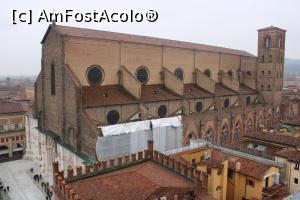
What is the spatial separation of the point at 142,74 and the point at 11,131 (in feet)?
66.9

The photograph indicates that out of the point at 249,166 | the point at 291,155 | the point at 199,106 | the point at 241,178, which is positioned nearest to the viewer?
the point at 241,178

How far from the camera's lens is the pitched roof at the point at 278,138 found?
2294 cm

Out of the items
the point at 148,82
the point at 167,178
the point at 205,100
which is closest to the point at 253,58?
the point at 205,100

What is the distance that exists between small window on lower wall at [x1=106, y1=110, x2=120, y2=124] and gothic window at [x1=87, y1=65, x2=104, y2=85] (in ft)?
13.6

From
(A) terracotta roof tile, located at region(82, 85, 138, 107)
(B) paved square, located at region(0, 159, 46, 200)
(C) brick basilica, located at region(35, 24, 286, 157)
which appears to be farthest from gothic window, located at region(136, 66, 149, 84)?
(B) paved square, located at region(0, 159, 46, 200)

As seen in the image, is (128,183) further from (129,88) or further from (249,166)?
(129,88)

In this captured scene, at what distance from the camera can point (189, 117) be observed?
2886cm

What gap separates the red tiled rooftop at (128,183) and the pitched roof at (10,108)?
30.4m

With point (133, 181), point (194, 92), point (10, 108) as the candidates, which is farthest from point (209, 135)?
point (10, 108)

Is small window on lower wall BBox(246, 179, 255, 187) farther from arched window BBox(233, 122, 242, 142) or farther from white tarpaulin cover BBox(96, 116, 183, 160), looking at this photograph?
arched window BBox(233, 122, 242, 142)

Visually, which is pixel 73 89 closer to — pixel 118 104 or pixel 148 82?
pixel 118 104

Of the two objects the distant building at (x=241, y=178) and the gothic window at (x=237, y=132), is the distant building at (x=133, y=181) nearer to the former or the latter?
the distant building at (x=241, y=178)

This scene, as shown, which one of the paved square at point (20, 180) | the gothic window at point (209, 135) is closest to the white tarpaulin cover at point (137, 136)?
the gothic window at point (209, 135)

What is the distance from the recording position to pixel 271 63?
43.1 metres
